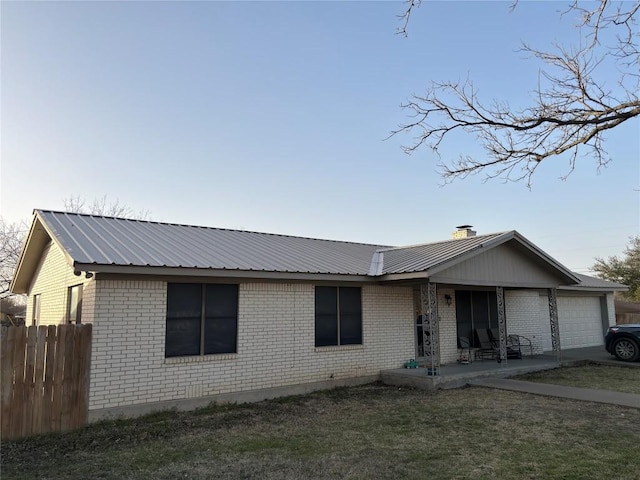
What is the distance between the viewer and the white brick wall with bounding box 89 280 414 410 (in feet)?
26.6

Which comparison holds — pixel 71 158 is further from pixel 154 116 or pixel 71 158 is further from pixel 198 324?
pixel 198 324

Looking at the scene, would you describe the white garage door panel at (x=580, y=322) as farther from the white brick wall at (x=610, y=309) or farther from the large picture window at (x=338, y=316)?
the large picture window at (x=338, y=316)

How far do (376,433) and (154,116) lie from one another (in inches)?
426

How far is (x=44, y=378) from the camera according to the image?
7.44m

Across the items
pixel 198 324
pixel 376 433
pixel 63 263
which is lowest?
pixel 376 433

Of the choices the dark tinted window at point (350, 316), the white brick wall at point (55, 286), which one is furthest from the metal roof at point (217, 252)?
the dark tinted window at point (350, 316)

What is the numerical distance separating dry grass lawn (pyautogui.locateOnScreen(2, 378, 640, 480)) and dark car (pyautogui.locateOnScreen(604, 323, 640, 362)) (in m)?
7.56

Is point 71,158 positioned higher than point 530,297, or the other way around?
point 71,158

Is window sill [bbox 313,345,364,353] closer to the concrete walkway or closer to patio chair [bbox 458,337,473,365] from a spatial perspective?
the concrete walkway

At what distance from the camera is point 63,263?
10.6 meters

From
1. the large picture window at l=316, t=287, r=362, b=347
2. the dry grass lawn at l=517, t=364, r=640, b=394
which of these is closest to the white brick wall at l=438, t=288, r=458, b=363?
the dry grass lawn at l=517, t=364, r=640, b=394

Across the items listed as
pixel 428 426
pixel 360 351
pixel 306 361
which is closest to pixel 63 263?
pixel 306 361

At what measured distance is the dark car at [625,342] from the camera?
14.7 meters

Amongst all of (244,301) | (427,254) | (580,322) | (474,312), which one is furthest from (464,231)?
(244,301)
